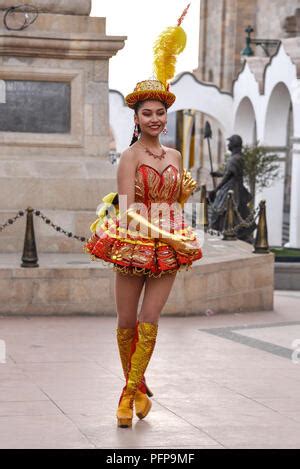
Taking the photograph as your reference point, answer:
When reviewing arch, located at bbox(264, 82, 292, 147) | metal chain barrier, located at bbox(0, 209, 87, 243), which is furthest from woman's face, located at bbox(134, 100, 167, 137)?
arch, located at bbox(264, 82, 292, 147)

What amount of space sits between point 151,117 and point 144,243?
2.51 ft

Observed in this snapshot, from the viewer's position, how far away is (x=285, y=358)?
10.0 meters

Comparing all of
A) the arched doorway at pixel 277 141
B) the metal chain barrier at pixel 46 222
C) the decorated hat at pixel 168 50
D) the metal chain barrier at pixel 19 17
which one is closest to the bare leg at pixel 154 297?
the decorated hat at pixel 168 50

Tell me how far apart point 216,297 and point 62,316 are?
Answer: 173 cm

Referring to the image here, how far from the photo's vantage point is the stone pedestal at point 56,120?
45.7 feet

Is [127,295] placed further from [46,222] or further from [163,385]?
[46,222]

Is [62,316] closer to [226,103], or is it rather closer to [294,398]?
[294,398]

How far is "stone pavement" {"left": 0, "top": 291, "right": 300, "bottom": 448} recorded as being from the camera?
6.91 metres

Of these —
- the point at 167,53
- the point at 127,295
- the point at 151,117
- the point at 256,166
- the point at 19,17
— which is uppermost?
the point at 19,17

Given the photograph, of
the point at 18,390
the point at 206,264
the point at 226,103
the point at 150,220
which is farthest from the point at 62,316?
the point at 226,103

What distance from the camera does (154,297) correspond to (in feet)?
23.9

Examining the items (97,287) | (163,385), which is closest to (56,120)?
(97,287)

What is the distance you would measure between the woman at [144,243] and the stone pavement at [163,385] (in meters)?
0.36

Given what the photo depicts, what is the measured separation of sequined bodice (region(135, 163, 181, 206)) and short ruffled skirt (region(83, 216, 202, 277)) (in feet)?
0.72
